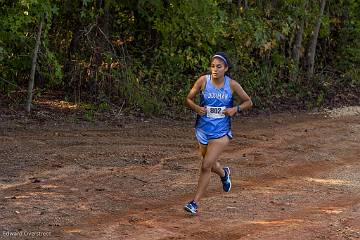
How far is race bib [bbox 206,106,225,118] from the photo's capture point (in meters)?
7.07

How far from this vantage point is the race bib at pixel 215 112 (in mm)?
7070

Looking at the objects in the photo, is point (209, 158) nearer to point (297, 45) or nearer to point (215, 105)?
point (215, 105)

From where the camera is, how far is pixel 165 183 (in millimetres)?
8445

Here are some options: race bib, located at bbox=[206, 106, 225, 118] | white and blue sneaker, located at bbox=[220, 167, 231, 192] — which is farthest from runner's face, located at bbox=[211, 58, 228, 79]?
white and blue sneaker, located at bbox=[220, 167, 231, 192]

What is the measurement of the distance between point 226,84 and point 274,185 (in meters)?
2.13

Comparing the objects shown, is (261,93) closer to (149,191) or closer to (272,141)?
(272,141)

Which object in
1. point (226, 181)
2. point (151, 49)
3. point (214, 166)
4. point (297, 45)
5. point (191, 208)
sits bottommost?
point (191, 208)

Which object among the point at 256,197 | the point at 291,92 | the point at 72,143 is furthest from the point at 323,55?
the point at 256,197

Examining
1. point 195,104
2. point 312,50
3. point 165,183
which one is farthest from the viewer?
point 312,50

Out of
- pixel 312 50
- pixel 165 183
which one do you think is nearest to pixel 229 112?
pixel 165 183

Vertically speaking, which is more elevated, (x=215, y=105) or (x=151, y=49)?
(x=151, y=49)

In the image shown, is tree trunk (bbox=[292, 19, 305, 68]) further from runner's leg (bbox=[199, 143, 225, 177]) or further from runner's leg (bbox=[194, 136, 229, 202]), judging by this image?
runner's leg (bbox=[194, 136, 229, 202])

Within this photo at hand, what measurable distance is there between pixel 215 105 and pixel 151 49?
7.99 m

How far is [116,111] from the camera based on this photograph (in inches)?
509
